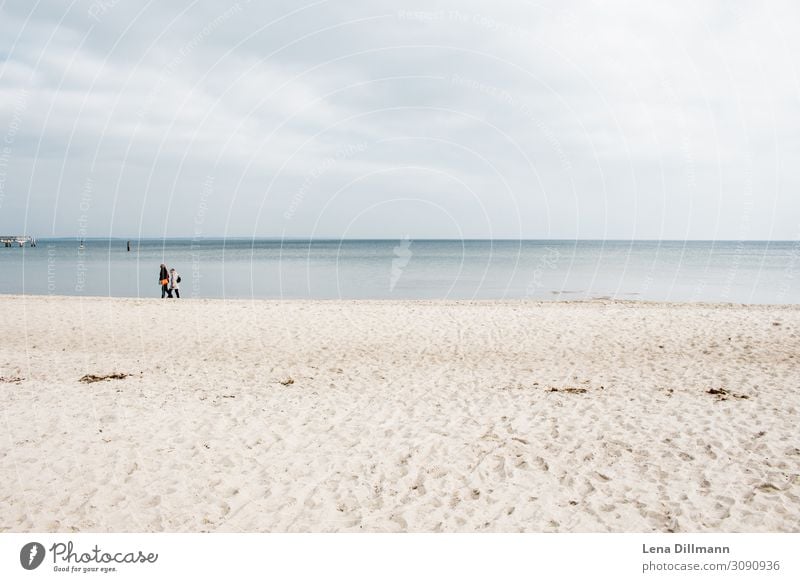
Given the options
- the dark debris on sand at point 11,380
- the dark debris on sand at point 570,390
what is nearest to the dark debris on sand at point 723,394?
the dark debris on sand at point 570,390

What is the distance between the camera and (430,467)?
7.11 m

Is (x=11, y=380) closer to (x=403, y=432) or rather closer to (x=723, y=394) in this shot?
(x=403, y=432)

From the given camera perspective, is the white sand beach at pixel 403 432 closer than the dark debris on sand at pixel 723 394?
Yes

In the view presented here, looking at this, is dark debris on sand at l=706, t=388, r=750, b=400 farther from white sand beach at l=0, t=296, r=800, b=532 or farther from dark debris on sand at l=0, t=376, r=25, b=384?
dark debris on sand at l=0, t=376, r=25, b=384

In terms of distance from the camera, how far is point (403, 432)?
843 cm

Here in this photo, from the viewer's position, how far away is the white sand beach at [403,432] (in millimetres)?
5980

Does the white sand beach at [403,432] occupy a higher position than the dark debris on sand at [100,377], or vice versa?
the dark debris on sand at [100,377]

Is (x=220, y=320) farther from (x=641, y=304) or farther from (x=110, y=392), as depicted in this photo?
(x=641, y=304)

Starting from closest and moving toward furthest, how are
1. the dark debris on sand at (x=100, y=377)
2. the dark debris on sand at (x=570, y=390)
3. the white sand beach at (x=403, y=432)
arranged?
the white sand beach at (x=403, y=432), the dark debris on sand at (x=570, y=390), the dark debris on sand at (x=100, y=377)

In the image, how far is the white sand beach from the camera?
598 cm

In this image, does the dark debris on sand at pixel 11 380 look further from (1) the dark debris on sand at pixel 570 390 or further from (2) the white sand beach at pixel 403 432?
(1) the dark debris on sand at pixel 570 390

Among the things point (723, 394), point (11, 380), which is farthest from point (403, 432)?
point (11, 380)

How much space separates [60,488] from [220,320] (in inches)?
539
